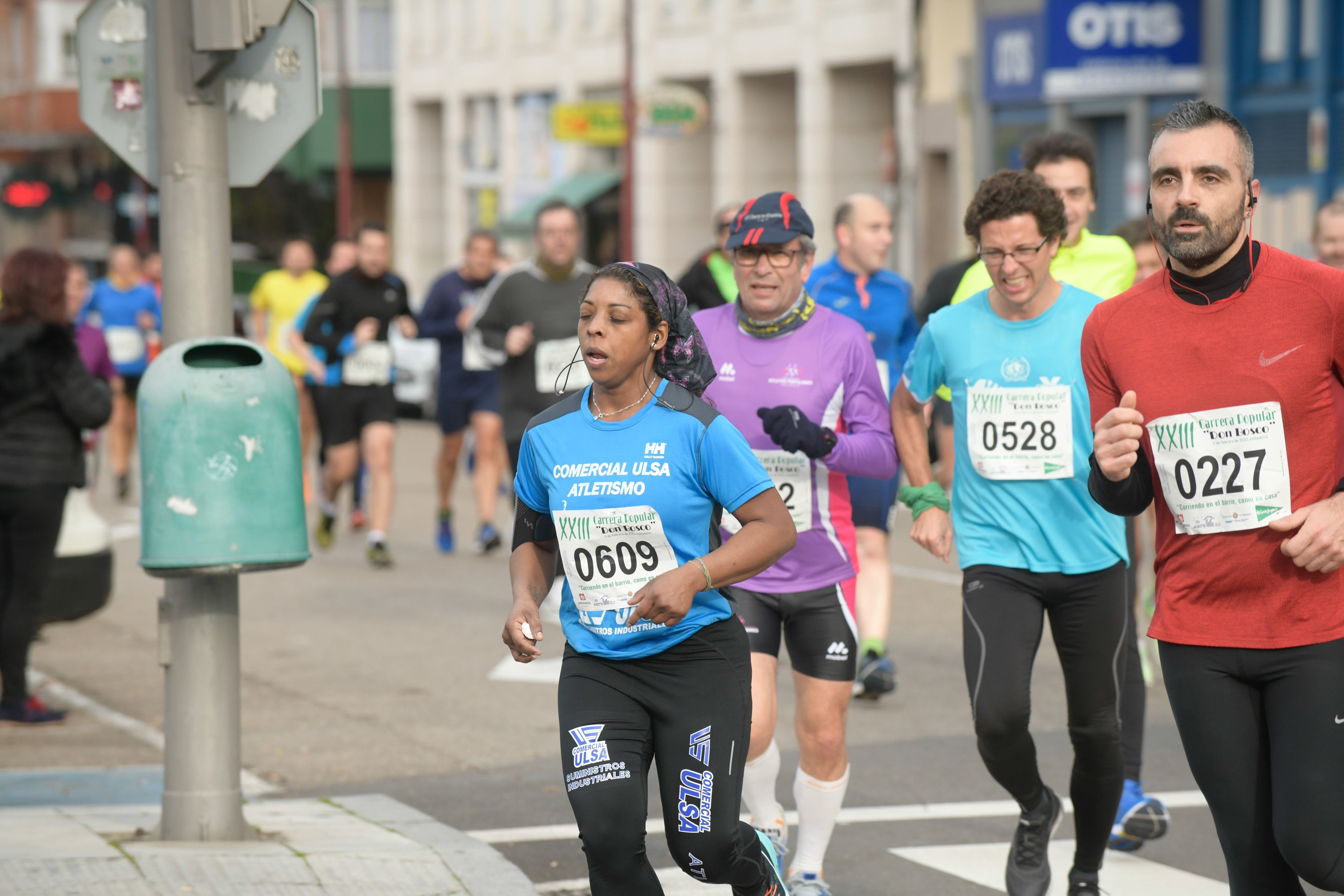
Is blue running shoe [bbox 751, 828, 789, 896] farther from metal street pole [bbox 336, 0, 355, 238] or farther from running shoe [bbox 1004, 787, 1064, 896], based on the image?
metal street pole [bbox 336, 0, 355, 238]

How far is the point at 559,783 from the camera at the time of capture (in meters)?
7.27

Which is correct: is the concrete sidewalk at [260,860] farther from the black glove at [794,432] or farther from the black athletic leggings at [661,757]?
the black glove at [794,432]

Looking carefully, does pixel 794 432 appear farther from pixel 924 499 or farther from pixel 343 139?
pixel 343 139

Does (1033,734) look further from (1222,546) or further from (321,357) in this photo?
(321,357)

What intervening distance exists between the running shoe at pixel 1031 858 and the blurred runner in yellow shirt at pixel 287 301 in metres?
10.4

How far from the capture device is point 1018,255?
18.0ft

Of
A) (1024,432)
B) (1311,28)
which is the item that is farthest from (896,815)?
(1311,28)

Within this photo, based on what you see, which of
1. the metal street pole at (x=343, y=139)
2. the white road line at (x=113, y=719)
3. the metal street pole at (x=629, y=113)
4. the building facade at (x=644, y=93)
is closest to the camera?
the white road line at (x=113, y=719)

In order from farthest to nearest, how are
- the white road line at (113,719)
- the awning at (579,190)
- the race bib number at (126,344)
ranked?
the awning at (579,190) → the race bib number at (126,344) → the white road line at (113,719)

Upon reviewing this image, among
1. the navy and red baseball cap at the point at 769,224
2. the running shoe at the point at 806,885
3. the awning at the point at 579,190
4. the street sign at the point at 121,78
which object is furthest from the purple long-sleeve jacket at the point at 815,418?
the awning at the point at 579,190

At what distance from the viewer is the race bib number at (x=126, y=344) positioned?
58.8 ft

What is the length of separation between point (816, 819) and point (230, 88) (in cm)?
281

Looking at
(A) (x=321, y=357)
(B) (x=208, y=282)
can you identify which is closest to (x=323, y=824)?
(B) (x=208, y=282)

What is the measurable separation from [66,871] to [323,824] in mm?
1041
